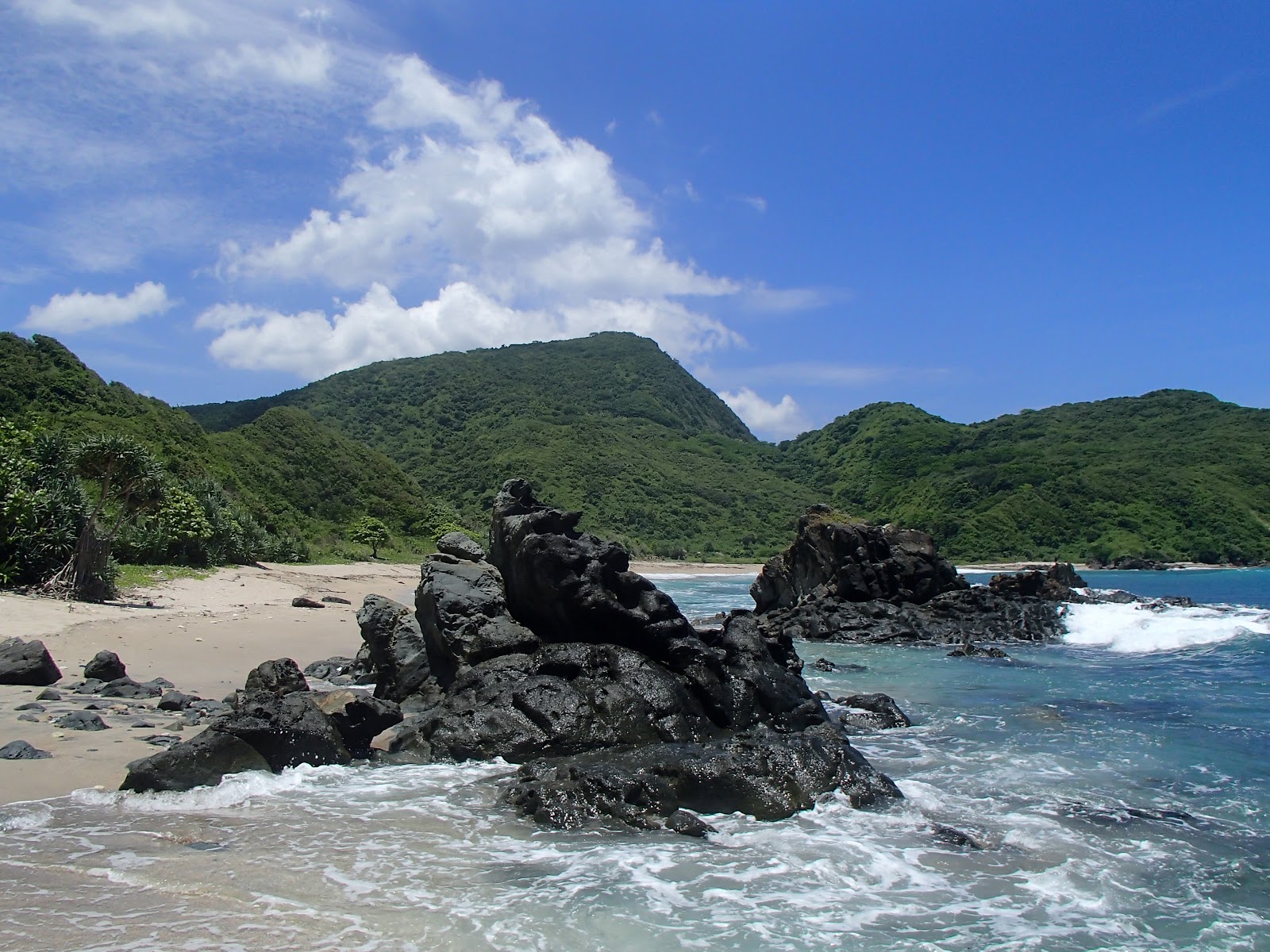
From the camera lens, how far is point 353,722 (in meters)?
11.0

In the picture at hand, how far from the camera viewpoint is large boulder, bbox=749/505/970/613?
34125 mm

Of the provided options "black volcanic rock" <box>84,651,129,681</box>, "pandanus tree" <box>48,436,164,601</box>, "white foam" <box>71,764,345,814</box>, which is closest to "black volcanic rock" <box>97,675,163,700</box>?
"black volcanic rock" <box>84,651,129,681</box>

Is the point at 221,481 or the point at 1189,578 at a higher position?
the point at 221,481

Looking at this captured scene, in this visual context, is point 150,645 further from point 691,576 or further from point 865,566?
point 691,576

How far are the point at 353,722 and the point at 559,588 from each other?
12.5ft

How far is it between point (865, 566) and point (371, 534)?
36.2m

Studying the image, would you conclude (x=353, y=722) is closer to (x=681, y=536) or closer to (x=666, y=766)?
(x=666, y=766)

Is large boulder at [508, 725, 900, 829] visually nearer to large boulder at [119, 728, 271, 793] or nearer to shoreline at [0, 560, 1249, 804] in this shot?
large boulder at [119, 728, 271, 793]

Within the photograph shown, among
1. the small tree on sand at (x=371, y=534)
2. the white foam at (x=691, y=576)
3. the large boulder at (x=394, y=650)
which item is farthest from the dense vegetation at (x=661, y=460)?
the large boulder at (x=394, y=650)

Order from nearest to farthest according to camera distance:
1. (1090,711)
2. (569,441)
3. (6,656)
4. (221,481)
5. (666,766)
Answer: (666,766) → (6,656) → (1090,711) → (221,481) → (569,441)

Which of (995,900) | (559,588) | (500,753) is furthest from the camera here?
(559,588)

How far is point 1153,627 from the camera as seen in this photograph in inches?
1206

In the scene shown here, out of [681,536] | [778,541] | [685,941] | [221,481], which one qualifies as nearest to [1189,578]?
[778,541]

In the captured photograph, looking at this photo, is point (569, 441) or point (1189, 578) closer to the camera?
point (1189, 578)
